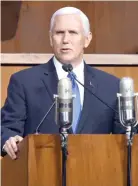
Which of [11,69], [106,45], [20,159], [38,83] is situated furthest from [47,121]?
[106,45]

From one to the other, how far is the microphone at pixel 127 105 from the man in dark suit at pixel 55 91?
0.43 m

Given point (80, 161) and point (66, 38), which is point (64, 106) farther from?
point (66, 38)

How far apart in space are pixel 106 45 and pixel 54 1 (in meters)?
0.37

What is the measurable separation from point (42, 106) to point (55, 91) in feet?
0.29

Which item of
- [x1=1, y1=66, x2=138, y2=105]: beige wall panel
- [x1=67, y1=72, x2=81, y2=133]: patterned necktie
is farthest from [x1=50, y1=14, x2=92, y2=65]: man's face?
[x1=1, y1=66, x2=138, y2=105]: beige wall panel

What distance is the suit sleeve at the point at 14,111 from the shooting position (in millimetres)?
2193

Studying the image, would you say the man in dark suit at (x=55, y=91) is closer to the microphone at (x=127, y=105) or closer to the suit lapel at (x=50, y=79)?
the suit lapel at (x=50, y=79)

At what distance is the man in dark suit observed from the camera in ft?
7.38

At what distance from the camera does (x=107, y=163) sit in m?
1.81

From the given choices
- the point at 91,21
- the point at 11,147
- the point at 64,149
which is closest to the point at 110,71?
the point at 91,21

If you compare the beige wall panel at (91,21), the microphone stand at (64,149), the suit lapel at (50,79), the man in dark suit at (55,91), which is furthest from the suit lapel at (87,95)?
the beige wall panel at (91,21)

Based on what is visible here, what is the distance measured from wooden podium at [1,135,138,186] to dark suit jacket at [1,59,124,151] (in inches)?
16.1

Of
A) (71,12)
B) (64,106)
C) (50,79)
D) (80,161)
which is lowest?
(80,161)

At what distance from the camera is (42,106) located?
2279 mm
